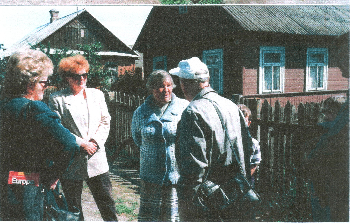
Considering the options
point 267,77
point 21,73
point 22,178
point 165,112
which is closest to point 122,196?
point 165,112

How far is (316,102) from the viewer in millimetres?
3709

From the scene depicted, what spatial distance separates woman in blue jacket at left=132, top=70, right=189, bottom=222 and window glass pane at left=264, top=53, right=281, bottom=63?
6628mm

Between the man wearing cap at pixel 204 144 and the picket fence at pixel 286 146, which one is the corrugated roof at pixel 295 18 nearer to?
the picket fence at pixel 286 146

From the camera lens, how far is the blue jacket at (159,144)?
2.88m

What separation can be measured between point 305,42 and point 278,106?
5.20 meters

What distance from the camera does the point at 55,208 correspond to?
216cm

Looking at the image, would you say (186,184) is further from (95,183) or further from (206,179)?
(95,183)

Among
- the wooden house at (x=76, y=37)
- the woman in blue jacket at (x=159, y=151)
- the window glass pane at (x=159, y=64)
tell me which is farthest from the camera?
the window glass pane at (x=159, y=64)

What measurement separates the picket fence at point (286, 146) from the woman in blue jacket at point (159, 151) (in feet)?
1.79

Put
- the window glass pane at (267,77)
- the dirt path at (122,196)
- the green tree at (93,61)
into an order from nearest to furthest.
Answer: the dirt path at (122,196) → the green tree at (93,61) → the window glass pane at (267,77)

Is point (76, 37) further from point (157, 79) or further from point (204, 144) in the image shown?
point (204, 144)

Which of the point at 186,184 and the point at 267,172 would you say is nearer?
the point at 186,184

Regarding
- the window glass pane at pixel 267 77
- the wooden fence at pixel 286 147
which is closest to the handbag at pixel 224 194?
the wooden fence at pixel 286 147

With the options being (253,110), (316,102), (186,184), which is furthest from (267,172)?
→ (186,184)
